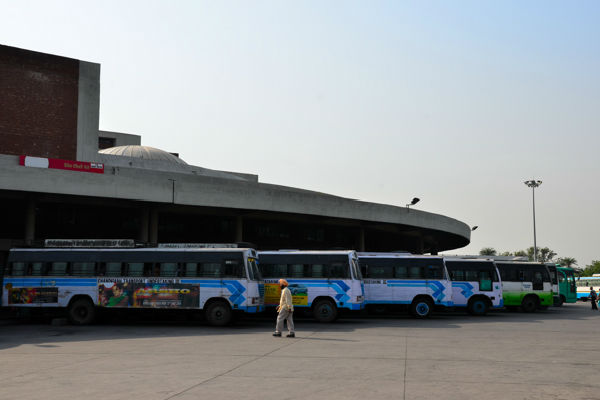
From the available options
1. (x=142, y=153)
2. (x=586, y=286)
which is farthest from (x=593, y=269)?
(x=142, y=153)

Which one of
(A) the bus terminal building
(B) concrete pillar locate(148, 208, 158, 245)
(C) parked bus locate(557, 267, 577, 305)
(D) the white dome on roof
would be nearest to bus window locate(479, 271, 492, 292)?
(C) parked bus locate(557, 267, 577, 305)

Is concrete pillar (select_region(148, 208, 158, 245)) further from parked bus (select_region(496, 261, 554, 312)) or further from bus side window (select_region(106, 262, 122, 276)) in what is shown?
parked bus (select_region(496, 261, 554, 312))

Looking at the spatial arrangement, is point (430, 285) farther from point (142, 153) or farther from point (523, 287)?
point (142, 153)

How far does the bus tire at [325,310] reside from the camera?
24250mm

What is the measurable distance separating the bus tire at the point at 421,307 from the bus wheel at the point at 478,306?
341cm

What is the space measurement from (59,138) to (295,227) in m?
17.7

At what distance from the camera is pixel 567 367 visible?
12.1 metres

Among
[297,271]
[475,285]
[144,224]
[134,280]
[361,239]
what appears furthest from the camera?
[361,239]

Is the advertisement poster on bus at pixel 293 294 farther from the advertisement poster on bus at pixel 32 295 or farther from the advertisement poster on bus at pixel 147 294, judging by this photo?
the advertisement poster on bus at pixel 32 295

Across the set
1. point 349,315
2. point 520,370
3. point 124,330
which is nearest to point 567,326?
point 349,315

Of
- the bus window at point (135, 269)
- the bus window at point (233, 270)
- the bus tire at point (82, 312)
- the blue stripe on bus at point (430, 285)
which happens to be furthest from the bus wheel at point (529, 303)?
the bus tire at point (82, 312)

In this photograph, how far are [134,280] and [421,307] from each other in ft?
40.3

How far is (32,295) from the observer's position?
2409 centimetres

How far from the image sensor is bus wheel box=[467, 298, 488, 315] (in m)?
29.3
